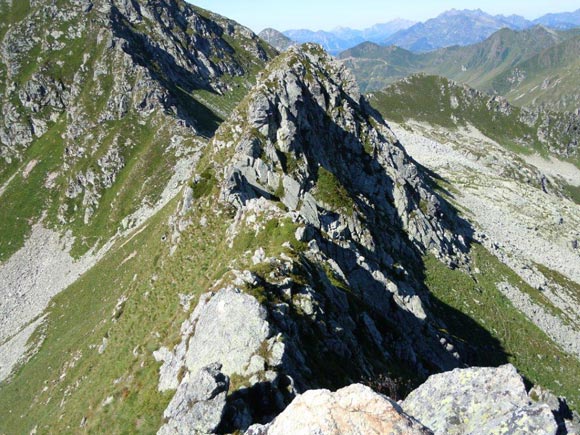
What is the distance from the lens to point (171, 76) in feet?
574

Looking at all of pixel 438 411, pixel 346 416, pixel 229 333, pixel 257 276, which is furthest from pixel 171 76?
pixel 346 416

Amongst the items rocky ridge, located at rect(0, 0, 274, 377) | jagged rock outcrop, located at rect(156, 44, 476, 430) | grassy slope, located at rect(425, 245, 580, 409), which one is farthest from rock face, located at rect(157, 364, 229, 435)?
rocky ridge, located at rect(0, 0, 274, 377)

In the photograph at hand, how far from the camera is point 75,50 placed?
153250 mm

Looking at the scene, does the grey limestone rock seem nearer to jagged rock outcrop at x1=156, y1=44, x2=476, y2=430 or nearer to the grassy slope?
jagged rock outcrop at x1=156, y1=44, x2=476, y2=430

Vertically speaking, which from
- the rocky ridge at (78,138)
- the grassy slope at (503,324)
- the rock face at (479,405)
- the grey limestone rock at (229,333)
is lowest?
the grassy slope at (503,324)

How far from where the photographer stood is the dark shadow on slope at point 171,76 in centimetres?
14038

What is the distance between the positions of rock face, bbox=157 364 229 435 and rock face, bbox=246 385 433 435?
5440 millimetres

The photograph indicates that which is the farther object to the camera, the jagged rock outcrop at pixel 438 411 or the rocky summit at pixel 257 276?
the rocky summit at pixel 257 276

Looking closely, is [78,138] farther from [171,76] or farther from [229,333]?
[229,333]

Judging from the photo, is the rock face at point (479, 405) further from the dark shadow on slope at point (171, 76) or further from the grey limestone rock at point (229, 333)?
the dark shadow on slope at point (171, 76)

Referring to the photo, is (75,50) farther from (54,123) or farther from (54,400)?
(54,400)

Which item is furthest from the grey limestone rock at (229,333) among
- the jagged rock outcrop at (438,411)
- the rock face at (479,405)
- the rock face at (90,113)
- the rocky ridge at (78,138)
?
the rock face at (90,113)

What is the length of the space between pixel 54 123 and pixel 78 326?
102 m

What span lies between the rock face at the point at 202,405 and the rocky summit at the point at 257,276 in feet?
0.31
